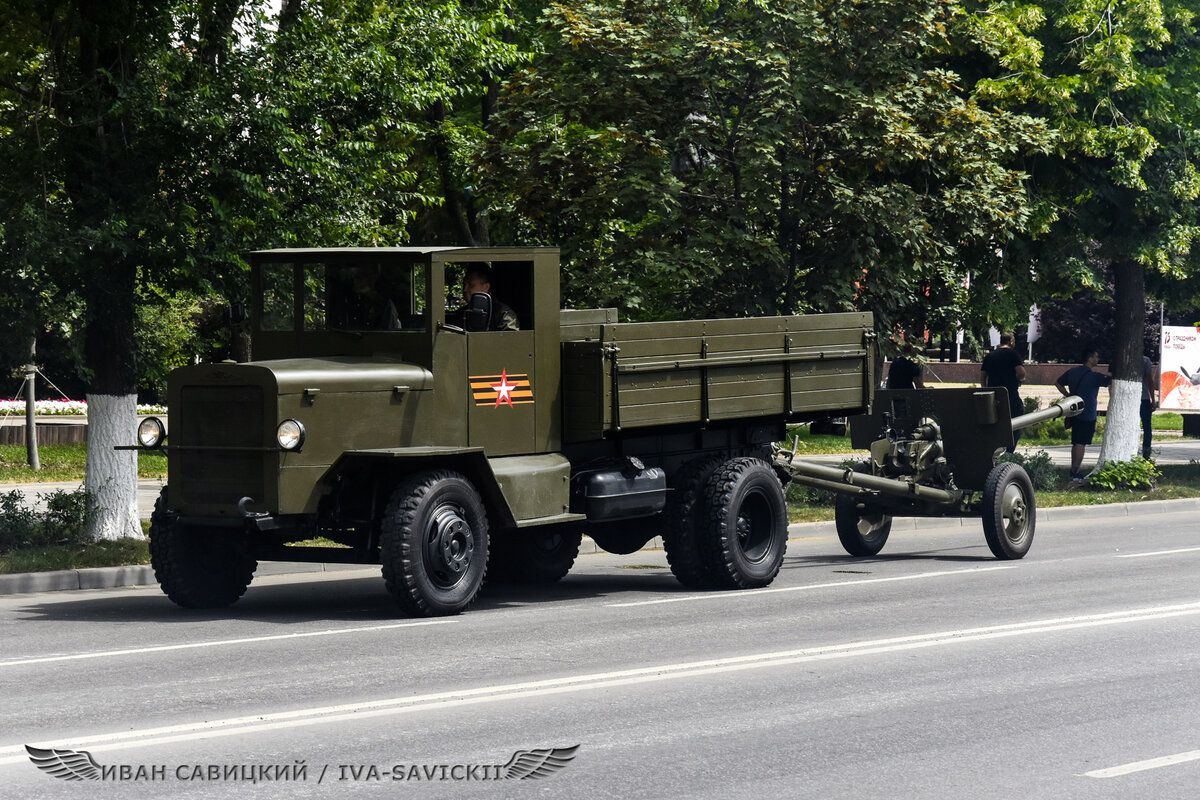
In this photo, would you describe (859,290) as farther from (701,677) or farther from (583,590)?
(701,677)

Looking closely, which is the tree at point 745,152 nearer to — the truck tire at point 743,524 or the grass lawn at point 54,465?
the truck tire at point 743,524

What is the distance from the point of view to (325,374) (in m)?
10.8

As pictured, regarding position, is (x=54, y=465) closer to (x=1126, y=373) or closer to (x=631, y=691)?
(x=1126, y=373)

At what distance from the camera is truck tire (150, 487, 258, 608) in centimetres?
1134

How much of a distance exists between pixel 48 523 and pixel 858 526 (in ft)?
25.2

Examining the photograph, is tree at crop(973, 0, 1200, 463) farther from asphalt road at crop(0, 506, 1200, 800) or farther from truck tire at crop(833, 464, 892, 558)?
asphalt road at crop(0, 506, 1200, 800)

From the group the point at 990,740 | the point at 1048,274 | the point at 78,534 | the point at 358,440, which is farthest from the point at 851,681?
the point at 1048,274

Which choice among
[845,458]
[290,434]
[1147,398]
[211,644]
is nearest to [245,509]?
[290,434]

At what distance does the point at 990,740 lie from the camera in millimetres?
7039

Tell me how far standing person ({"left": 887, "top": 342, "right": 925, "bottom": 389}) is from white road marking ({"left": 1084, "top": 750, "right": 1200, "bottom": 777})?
1306 centimetres

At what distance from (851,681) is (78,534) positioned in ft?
28.7

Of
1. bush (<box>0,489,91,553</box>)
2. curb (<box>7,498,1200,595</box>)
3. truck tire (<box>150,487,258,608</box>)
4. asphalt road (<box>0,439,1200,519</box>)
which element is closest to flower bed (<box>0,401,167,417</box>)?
asphalt road (<box>0,439,1200,519</box>)

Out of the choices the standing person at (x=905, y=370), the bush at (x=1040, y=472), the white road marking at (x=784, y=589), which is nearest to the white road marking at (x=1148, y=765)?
the white road marking at (x=784, y=589)

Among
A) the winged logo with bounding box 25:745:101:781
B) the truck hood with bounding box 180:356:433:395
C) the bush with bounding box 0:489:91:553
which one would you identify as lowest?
the winged logo with bounding box 25:745:101:781
